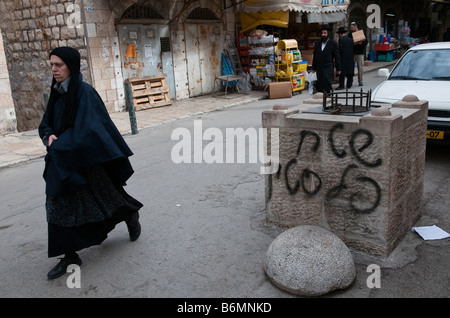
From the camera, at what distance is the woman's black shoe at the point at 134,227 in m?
3.94

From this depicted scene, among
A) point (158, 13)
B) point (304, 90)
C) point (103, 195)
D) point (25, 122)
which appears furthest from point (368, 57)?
point (103, 195)

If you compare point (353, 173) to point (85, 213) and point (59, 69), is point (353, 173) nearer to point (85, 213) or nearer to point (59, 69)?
Answer: point (85, 213)

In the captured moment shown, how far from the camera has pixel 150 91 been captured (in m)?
12.5

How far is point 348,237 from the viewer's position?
11.9 feet

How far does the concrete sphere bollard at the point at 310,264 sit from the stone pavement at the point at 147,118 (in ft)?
19.8

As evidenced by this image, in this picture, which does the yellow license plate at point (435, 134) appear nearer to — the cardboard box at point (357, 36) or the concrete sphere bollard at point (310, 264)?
the concrete sphere bollard at point (310, 264)

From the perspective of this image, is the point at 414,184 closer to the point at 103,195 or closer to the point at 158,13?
the point at 103,195

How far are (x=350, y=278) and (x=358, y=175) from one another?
0.85 metres

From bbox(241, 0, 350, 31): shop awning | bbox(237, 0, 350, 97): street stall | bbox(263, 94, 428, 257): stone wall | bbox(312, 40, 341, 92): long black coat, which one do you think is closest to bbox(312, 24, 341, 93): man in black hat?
bbox(312, 40, 341, 92): long black coat

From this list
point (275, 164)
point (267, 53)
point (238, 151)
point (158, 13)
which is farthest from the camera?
point (267, 53)

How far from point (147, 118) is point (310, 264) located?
856cm

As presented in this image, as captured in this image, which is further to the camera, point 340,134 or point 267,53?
point 267,53

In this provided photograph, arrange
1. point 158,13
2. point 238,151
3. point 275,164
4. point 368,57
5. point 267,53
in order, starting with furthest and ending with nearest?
point 368,57, point 267,53, point 158,13, point 238,151, point 275,164

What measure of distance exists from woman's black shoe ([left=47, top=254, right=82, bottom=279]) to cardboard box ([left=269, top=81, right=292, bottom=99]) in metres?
10.6
